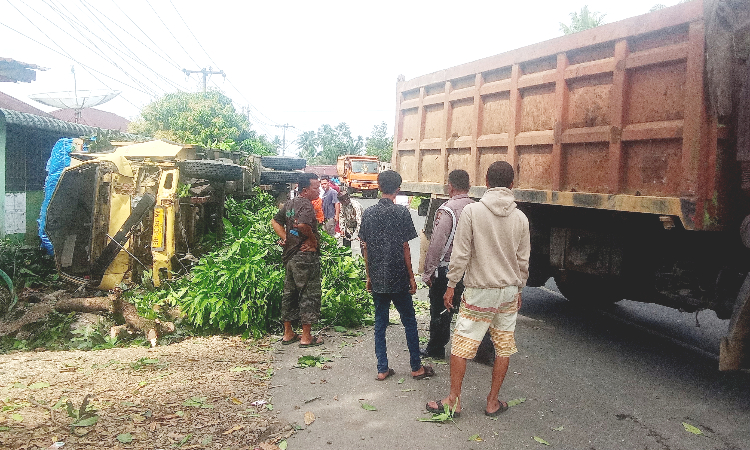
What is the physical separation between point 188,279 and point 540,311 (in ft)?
14.5

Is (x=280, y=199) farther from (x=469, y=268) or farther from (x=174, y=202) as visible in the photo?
(x=469, y=268)

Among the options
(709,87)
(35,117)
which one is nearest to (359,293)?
(709,87)

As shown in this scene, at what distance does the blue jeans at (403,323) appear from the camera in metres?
4.70

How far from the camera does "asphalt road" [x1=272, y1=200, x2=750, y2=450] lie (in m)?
3.65

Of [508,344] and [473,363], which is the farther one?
[473,363]

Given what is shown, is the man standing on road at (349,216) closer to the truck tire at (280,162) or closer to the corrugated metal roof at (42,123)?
the truck tire at (280,162)

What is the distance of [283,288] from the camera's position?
6023 millimetres

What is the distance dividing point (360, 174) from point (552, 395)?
100ft

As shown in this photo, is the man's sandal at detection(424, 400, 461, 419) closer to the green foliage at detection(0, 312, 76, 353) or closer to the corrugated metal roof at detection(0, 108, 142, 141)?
the green foliage at detection(0, 312, 76, 353)

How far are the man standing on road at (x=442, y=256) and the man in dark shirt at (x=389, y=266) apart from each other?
0.19 m

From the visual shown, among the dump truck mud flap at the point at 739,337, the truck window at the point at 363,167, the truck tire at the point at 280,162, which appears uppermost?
the truck window at the point at 363,167

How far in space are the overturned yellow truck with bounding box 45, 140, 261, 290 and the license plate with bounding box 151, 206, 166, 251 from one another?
0.01 metres

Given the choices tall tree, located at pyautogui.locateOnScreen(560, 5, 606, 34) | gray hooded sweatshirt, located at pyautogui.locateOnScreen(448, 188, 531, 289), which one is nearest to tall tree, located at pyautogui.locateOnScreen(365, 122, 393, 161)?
tall tree, located at pyautogui.locateOnScreen(560, 5, 606, 34)

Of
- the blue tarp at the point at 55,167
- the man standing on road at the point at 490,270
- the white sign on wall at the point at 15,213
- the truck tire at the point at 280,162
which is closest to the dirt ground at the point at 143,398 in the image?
the man standing on road at the point at 490,270
